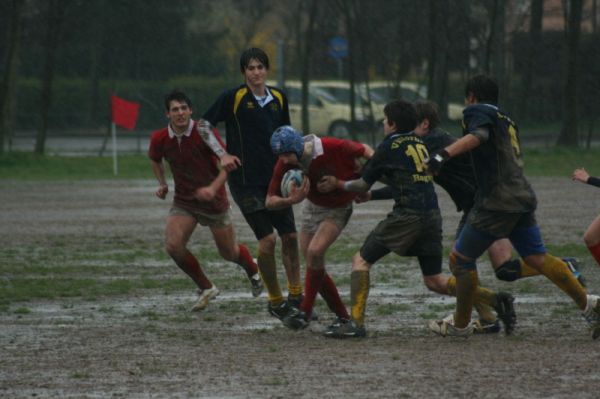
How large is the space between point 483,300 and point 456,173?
89 cm

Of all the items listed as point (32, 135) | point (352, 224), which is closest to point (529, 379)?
point (352, 224)

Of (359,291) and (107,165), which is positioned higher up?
(359,291)

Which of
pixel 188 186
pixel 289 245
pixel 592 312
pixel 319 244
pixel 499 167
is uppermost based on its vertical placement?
pixel 499 167

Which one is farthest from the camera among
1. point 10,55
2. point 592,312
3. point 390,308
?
point 10,55

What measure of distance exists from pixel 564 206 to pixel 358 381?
1282cm

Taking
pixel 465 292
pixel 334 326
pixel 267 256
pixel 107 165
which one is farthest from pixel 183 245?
pixel 107 165

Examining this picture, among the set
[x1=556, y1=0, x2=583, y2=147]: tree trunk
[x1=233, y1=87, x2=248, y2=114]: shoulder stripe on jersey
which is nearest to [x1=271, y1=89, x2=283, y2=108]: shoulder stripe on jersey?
[x1=233, y1=87, x2=248, y2=114]: shoulder stripe on jersey

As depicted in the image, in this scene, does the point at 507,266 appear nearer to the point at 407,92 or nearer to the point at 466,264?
the point at 466,264

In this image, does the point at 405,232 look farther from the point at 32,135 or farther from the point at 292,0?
the point at 292,0

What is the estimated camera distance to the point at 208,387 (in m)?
7.45

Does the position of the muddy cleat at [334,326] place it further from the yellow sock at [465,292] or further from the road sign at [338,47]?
the road sign at [338,47]

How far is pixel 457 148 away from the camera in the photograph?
28.0 ft

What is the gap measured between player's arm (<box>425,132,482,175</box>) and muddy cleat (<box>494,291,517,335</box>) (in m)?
1.19

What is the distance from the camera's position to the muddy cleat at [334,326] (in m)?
9.28
